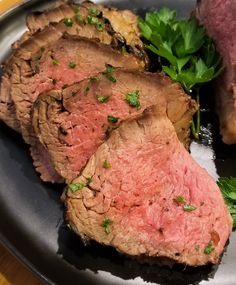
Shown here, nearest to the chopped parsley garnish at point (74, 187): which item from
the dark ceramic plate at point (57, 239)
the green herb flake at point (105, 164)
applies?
the green herb flake at point (105, 164)

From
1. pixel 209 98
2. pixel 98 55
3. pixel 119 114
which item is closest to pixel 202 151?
pixel 209 98

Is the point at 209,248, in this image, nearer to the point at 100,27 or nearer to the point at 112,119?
the point at 112,119

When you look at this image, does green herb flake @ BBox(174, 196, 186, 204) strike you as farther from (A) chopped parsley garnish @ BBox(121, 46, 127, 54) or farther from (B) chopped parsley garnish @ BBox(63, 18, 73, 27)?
(B) chopped parsley garnish @ BBox(63, 18, 73, 27)

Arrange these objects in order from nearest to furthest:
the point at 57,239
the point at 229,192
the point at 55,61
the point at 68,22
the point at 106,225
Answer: the point at 106,225 < the point at 57,239 < the point at 229,192 < the point at 55,61 < the point at 68,22

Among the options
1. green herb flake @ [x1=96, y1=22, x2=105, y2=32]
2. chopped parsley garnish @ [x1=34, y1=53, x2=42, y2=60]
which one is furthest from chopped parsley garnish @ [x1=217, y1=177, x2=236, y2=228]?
chopped parsley garnish @ [x1=34, y1=53, x2=42, y2=60]

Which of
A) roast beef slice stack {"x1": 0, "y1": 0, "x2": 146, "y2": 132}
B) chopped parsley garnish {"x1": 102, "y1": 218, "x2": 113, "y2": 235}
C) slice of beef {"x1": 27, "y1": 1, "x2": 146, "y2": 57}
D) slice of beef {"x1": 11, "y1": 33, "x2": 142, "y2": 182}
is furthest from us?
slice of beef {"x1": 27, "y1": 1, "x2": 146, "y2": 57}

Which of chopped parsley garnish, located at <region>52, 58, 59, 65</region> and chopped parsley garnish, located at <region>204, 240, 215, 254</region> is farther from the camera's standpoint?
chopped parsley garnish, located at <region>52, 58, 59, 65</region>

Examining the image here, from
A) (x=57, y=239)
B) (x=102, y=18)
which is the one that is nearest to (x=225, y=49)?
(x=102, y=18)
